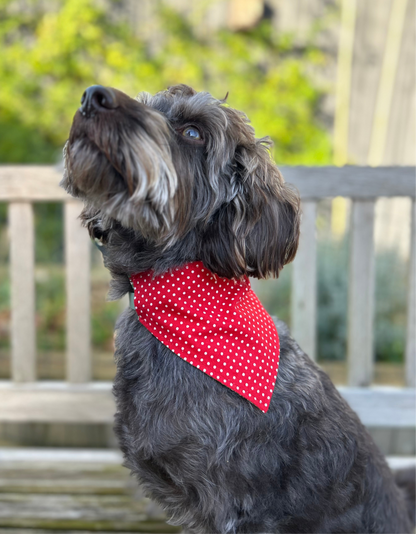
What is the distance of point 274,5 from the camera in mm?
5590

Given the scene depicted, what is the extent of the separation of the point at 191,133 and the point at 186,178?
13 centimetres

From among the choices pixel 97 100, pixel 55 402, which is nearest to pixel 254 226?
pixel 97 100

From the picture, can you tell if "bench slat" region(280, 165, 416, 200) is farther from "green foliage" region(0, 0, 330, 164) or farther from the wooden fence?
"green foliage" region(0, 0, 330, 164)

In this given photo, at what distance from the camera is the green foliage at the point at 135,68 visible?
17.6 ft

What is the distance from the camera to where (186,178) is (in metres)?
1.37

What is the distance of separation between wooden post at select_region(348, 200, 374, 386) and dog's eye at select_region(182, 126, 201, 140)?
105 centimetres

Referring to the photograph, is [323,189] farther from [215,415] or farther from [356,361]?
[215,415]

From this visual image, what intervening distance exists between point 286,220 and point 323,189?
35.1 inches

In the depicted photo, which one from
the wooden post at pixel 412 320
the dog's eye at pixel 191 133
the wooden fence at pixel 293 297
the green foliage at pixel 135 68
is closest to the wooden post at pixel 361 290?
the wooden fence at pixel 293 297

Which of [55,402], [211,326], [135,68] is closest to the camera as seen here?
[211,326]

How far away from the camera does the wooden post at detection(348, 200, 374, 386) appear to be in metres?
2.21

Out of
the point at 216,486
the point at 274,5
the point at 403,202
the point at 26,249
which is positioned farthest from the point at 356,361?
the point at 274,5

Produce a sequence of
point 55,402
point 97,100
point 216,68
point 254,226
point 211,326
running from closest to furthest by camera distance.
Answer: point 97,100
point 254,226
point 211,326
point 55,402
point 216,68

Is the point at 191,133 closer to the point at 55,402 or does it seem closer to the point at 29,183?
the point at 29,183
